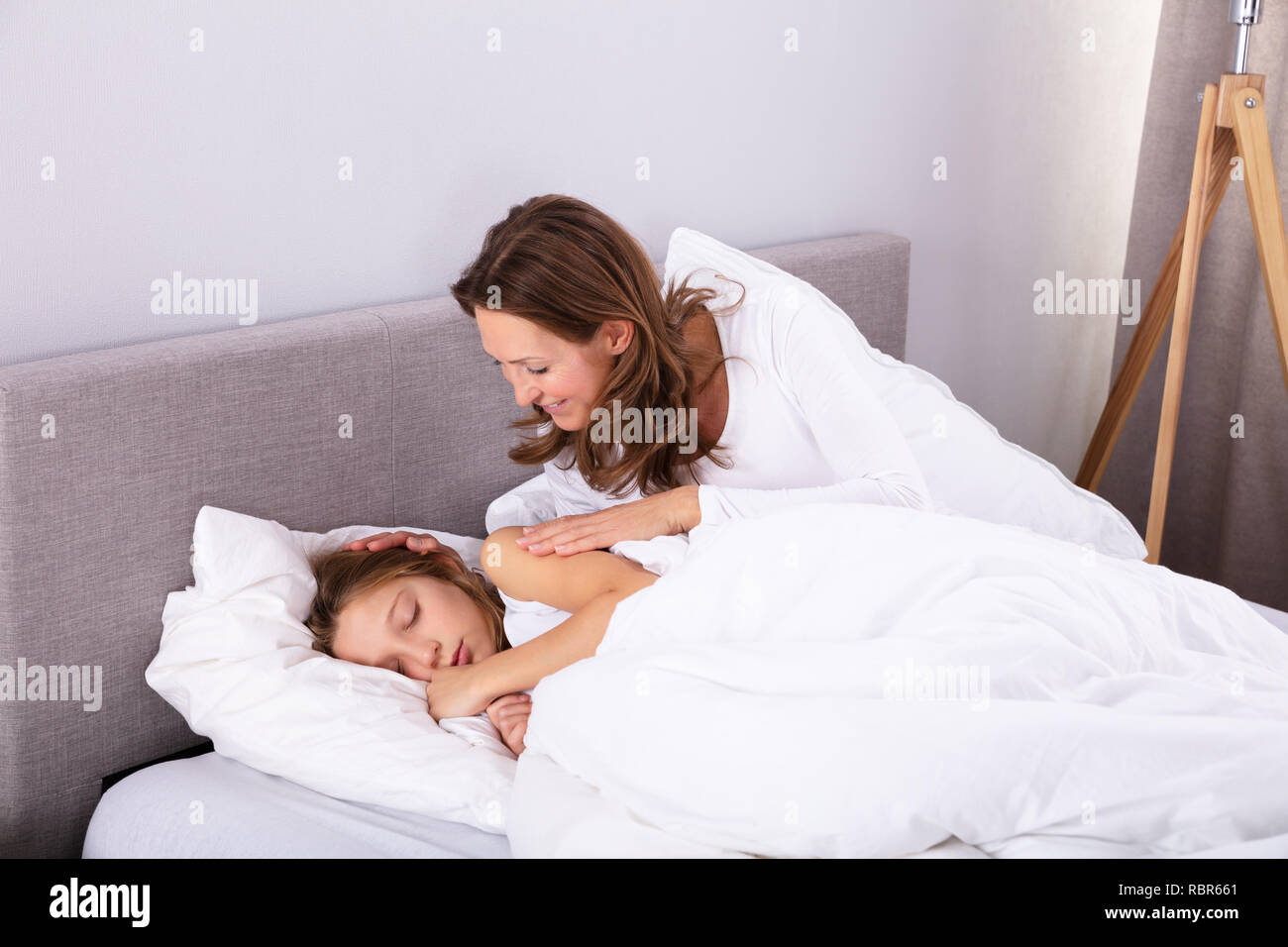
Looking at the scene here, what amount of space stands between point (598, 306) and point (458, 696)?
0.51 metres

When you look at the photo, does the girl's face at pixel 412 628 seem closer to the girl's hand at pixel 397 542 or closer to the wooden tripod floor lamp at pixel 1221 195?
the girl's hand at pixel 397 542

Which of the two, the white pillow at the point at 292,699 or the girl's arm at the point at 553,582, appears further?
the girl's arm at the point at 553,582

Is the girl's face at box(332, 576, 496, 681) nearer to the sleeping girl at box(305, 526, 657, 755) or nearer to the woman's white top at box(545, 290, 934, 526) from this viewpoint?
the sleeping girl at box(305, 526, 657, 755)

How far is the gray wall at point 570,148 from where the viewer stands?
1.41 m

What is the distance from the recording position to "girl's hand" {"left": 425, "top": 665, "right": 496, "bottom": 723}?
4.65 ft

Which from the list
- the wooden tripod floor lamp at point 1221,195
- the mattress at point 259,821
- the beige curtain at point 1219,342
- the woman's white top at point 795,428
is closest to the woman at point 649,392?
the woman's white top at point 795,428

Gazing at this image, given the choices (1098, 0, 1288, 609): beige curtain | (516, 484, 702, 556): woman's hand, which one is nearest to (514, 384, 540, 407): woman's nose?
(516, 484, 702, 556): woman's hand

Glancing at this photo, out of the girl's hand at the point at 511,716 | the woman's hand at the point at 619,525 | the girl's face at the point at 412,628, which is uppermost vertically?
the woman's hand at the point at 619,525

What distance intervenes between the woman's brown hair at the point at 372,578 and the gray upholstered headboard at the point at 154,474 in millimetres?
104

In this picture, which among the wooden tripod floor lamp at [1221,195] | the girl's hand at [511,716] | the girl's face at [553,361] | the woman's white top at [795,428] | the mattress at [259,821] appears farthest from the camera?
the wooden tripod floor lamp at [1221,195]

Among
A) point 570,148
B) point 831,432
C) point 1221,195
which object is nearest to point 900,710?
point 831,432

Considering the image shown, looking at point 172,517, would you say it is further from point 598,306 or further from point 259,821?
point 598,306

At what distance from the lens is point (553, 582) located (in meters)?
1.50
